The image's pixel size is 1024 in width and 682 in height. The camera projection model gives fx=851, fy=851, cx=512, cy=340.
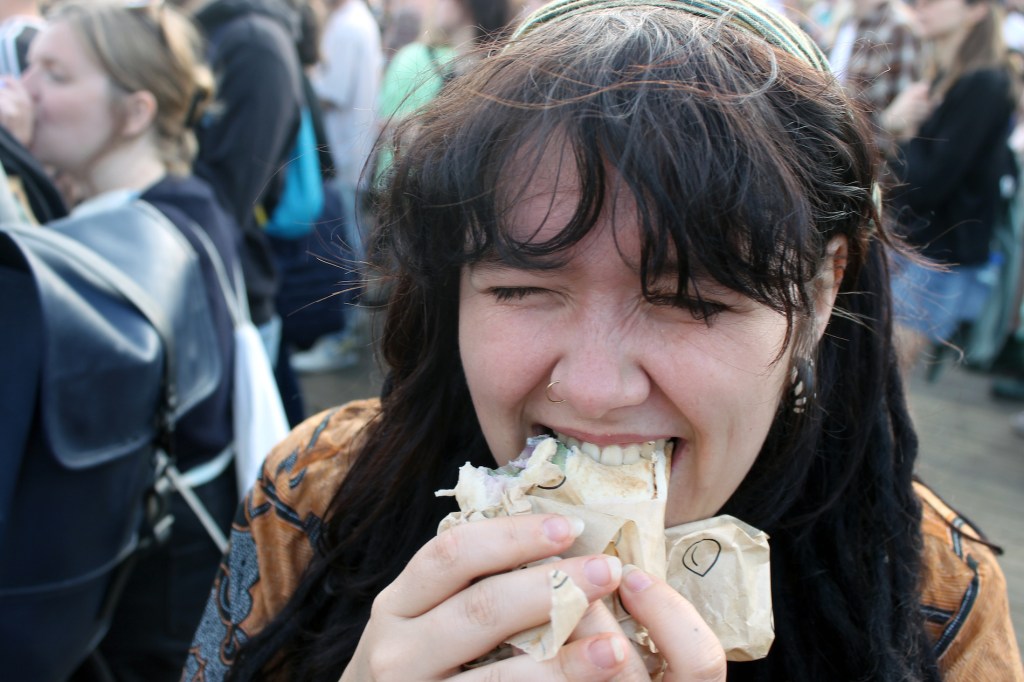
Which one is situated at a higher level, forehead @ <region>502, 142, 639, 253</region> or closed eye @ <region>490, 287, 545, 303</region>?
forehead @ <region>502, 142, 639, 253</region>

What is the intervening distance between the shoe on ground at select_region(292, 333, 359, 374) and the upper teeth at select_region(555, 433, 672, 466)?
209 inches

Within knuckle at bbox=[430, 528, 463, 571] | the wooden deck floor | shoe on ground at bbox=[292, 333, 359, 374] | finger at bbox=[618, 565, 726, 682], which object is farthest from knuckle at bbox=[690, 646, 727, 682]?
shoe on ground at bbox=[292, 333, 359, 374]

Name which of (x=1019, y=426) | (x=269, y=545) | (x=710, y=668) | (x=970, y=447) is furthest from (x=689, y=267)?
(x=1019, y=426)

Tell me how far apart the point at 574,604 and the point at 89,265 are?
159cm

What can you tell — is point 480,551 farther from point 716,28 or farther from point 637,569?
point 716,28

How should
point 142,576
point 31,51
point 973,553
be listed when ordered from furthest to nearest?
point 31,51
point 142,576
point 973,553

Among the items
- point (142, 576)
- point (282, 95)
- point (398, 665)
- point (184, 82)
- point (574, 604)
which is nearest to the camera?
point (574, 604)

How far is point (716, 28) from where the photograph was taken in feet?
4.04

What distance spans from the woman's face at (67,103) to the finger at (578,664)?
2552 millimetres

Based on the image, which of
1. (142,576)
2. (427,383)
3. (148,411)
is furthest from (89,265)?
(427,383)

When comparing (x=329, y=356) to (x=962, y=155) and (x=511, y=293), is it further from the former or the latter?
(x=511, y=293)

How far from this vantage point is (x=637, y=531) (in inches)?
45.0

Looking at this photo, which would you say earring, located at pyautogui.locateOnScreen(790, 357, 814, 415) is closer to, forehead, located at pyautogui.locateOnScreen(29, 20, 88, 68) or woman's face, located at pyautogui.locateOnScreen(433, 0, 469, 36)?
forehead, located at pyautogui.locateOnScreen(29, 20, 88, 68)

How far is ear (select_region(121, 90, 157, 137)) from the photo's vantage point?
2.94 meters
